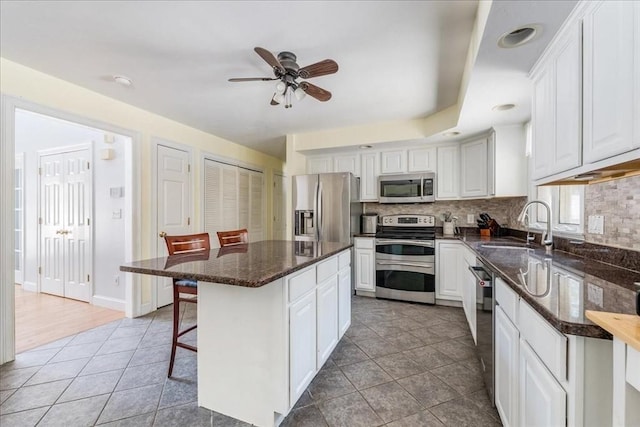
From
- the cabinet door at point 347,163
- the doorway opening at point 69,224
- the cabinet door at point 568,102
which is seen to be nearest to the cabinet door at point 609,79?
the cabinet door at point 568,102

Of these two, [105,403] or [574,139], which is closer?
[574,139]

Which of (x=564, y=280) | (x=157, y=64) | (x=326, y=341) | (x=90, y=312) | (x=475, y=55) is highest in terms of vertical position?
(x=157, y=64)

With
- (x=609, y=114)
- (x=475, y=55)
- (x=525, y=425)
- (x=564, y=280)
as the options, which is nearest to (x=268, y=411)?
(x=525, y=425)

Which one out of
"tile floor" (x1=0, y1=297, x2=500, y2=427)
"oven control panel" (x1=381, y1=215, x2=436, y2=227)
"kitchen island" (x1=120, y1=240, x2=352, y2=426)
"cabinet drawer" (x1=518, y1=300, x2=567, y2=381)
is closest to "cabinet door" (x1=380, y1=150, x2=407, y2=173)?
"oven control panel" (x1=381, y1=215, x2=436, y2=227)

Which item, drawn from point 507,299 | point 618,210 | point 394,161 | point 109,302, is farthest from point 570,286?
point 109,302

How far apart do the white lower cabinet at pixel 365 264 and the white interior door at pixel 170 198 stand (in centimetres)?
244

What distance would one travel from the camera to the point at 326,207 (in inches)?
154

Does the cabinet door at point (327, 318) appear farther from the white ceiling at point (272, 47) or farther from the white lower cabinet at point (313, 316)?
the white ceiling at point (272, 47)

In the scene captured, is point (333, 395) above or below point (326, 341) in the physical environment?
below

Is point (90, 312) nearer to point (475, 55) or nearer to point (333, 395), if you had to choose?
point (333, 395)

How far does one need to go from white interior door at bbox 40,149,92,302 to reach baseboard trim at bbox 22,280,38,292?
0.13 m

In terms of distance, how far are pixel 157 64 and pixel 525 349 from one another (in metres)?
3.06

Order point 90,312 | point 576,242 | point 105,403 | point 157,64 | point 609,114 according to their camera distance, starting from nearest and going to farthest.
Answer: point 609,114 → point 105,403 → point 576,242 → point 157,64 → point 90,312

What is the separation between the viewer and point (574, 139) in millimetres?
1364
